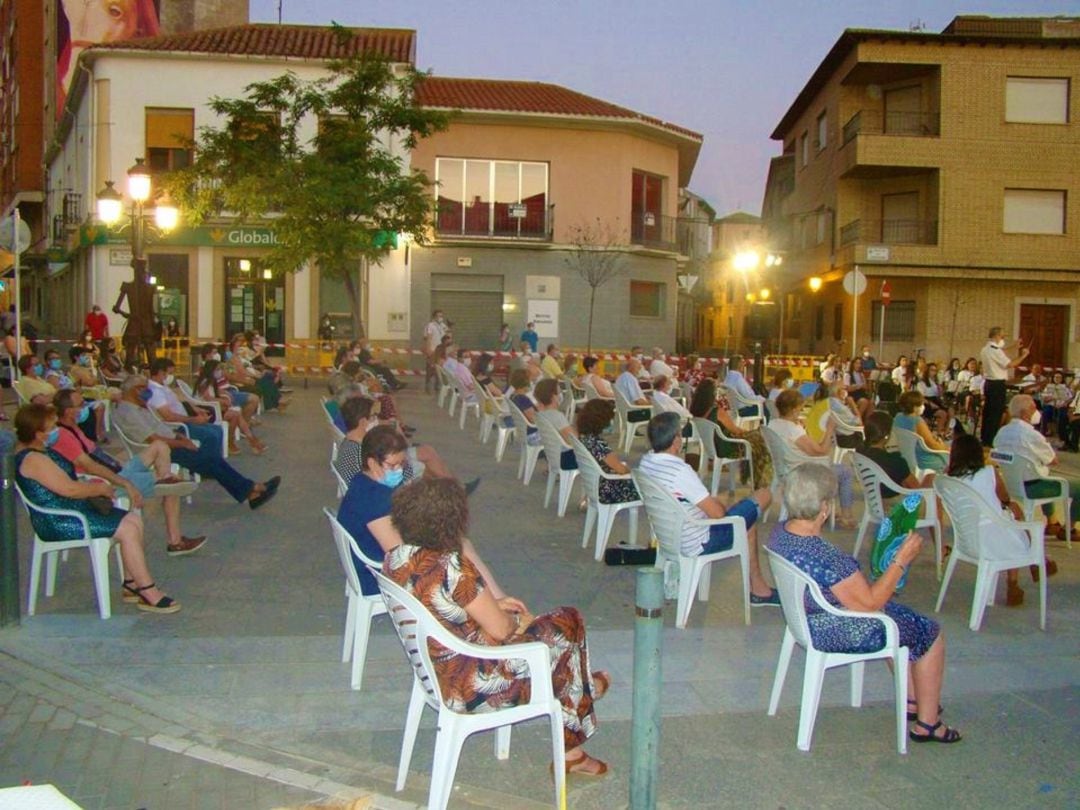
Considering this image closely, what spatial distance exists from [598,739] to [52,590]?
4.00 meters

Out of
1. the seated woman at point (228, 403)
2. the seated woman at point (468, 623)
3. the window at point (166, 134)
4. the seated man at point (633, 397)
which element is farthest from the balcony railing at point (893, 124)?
the seated woman at point (468, 623)

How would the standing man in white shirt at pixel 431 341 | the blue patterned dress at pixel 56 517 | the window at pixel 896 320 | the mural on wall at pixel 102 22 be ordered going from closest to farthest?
the blue patterned dress at pixel 56 517 → the standing man in white shirt at pixel 431 341 → the window at pixel 896 320 → the mural on wall at pixel 102 22

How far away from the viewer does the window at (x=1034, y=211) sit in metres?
31.3

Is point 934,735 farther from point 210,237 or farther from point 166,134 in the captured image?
point 166,134

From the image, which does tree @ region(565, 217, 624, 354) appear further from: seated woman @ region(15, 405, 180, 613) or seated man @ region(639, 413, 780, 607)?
seated woman @ region(15, 405, 180, 613)

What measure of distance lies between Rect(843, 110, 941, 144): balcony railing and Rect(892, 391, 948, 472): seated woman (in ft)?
74.5

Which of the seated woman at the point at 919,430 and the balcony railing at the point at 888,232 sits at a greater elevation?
the balcony railing at the point at 888,232

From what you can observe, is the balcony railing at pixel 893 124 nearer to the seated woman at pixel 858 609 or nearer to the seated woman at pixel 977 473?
the seated woman at pixel 977 473

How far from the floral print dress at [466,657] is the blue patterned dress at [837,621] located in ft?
3.81

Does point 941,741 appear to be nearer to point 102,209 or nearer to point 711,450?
point 711,450

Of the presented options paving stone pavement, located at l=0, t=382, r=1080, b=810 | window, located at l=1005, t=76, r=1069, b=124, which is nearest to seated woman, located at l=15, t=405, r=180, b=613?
paving stone pavement, located at l=0, t=382, r=1080, b=810

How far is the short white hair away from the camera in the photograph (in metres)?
4.93

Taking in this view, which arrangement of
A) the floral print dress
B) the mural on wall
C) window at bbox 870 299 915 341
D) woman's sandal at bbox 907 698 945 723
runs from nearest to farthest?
the floral print dress < woman's sandal at bbox 907 698 945 723 < window at bbox 870 299 915 341 < the mural on wall

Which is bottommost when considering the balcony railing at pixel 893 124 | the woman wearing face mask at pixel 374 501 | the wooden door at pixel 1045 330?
the woman wearing face mask at pixel 374 501
